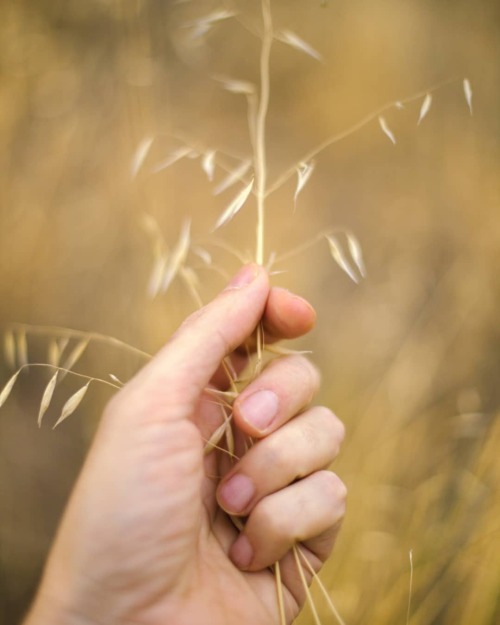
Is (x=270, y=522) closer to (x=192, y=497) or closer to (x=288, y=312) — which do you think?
(x=192, y=497)

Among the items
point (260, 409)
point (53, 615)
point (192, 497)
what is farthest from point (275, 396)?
point (53, 615)

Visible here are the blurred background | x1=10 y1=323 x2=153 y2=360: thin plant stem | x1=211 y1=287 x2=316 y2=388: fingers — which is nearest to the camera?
x1=10 y1=323 x2=153 y2=360: thin plant stem

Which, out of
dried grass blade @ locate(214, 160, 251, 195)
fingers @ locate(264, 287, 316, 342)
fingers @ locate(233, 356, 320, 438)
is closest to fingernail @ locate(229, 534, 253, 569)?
fingers @ locate(233, 356, 320, 438)

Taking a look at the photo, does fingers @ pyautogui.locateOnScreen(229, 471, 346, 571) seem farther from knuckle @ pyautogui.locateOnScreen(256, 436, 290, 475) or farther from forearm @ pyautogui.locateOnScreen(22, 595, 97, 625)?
forearm @ pyautogui.locateOnScreen(22, 595, 97, 625)

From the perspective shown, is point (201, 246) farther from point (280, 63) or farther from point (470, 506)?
point (470, 506)

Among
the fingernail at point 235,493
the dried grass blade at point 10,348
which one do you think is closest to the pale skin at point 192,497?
the fingernail at point 235,493

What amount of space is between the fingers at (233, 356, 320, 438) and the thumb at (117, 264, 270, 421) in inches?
2.2

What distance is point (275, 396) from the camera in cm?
59

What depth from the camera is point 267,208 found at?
3.73ft

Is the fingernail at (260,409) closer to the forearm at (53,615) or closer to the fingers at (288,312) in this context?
the fingers at (288,312)

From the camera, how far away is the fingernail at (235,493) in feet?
1.84

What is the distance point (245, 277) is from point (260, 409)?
129 millimetres

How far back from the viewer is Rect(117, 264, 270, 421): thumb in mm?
514

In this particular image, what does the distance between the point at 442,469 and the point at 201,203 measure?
0.66 metres
